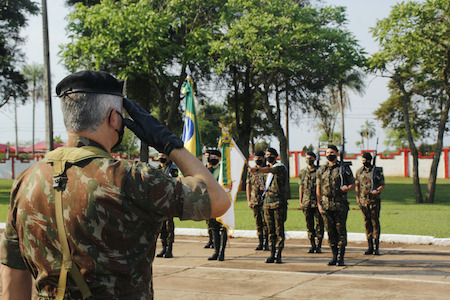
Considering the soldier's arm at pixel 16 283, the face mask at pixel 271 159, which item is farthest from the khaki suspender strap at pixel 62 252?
the face mask at pixel 271 159

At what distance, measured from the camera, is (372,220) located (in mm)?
10844

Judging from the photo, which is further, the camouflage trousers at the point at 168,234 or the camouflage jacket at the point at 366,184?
the camouflage jacket at the point at 366,184

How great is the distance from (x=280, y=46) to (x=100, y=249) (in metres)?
22.8

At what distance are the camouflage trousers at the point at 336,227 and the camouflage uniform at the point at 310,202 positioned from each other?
154 cm

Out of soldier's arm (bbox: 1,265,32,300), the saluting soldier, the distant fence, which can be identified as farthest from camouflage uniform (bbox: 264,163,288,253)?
the distant fence

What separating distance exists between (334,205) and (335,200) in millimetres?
93

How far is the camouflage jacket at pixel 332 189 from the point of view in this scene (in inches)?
384

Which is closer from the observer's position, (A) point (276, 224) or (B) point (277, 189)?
(A) point (276, 224)

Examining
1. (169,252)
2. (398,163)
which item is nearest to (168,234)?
(169,252)

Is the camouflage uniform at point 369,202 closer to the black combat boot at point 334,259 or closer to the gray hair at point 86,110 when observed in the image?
the black combat boot at point 334,259

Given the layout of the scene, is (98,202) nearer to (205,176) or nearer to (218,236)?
(205,176)

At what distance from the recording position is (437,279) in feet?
26.5

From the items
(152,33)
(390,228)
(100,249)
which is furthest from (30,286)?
(152,33)

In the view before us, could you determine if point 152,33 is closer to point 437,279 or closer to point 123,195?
point 437,279
